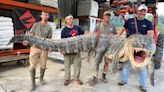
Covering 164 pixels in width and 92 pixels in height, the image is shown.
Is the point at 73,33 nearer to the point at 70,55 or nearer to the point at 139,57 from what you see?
the point at 70,55

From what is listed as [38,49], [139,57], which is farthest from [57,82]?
[139,57]

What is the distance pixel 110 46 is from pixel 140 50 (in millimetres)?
610

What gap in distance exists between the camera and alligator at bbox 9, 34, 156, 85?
3.86 metres

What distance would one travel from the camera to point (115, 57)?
13.5ft

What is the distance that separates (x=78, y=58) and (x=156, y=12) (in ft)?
8.94

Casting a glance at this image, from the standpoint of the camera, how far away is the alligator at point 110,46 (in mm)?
3863

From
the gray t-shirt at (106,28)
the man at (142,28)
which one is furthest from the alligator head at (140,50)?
the gray t-shirt at (106,28)

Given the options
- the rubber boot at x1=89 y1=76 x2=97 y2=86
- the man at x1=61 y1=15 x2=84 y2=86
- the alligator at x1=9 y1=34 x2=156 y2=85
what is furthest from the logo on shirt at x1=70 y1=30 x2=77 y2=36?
the rubber boot at x1=89 y1=76 x2=97 y2=86

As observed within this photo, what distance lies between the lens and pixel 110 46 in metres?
4.25

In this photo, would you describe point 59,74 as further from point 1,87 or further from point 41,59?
point 1,87

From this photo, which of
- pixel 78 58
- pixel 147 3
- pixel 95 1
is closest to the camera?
pixel 78 58

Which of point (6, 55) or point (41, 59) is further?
point (6, 55)

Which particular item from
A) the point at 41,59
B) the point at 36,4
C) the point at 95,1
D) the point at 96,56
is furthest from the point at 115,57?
the point at 95,1

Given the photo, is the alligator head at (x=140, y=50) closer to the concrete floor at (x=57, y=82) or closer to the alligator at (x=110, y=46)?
the alligator at (x=110, y=46)
